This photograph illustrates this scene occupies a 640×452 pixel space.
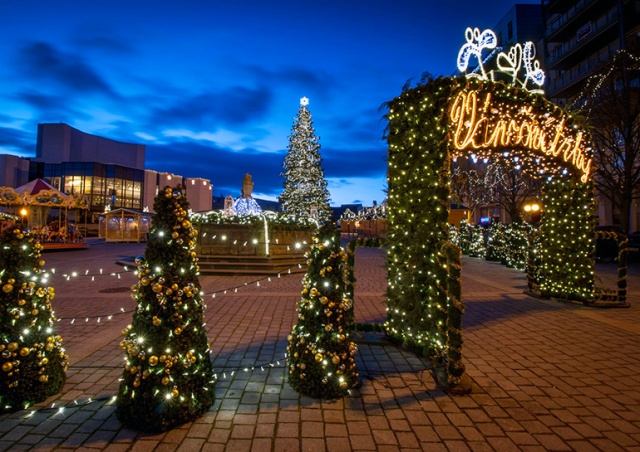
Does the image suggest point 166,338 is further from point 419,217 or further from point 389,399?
point 419,217

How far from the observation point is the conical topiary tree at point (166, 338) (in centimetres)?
307

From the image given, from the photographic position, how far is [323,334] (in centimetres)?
370

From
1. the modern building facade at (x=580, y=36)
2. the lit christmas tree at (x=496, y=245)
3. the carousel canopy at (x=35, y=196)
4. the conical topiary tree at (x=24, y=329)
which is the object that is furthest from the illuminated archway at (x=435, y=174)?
the carousel canopy at (x=35, y=196)

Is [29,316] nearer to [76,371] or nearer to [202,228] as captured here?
[76,371]

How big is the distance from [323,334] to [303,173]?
88.9 feet

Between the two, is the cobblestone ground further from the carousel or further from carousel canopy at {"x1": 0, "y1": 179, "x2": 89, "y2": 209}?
carousel canopy at {"x1": 0, "y1": 179, "x2": 89, "y2": 209}

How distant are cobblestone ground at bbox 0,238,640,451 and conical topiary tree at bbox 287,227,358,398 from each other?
17cm

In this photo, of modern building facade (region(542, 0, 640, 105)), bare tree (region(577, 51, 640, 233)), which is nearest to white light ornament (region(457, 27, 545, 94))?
bare tree (region(577, 51, 640, 233))

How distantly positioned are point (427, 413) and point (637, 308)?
7.40 metres

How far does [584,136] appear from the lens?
8.27m

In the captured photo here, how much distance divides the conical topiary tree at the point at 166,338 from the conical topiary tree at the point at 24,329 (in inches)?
40.7

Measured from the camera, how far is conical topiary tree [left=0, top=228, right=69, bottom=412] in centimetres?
334

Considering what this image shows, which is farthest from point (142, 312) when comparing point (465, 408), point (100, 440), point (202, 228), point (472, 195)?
point (472, 195)

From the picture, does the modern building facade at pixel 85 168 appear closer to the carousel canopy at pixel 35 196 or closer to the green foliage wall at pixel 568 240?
the carousel canopy at pixel 35 196
